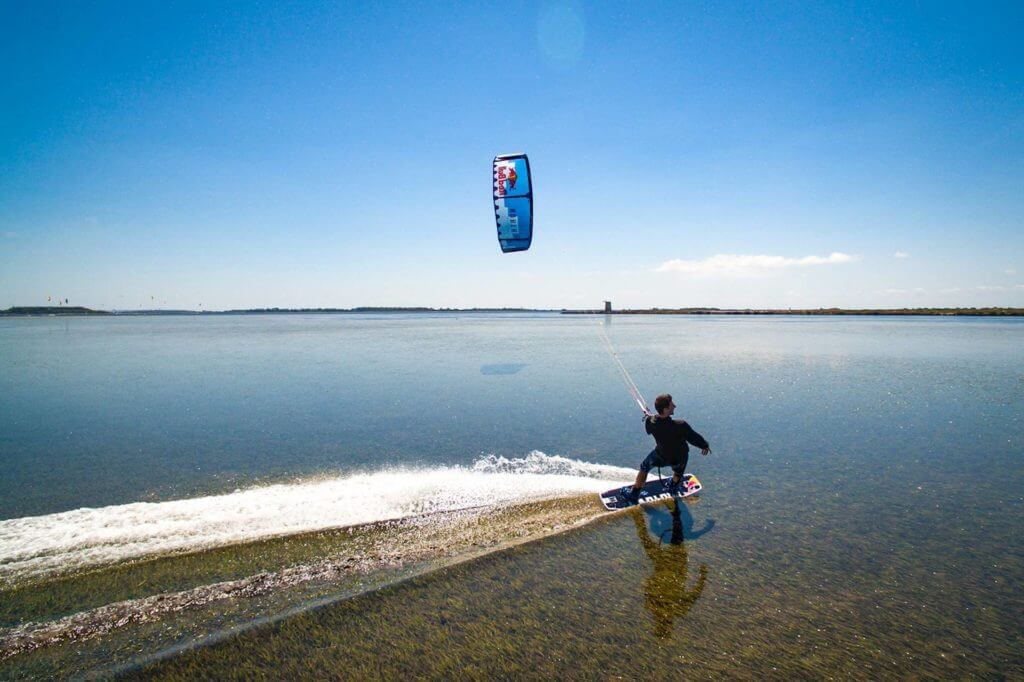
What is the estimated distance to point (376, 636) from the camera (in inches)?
165

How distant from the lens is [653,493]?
746 centimetres

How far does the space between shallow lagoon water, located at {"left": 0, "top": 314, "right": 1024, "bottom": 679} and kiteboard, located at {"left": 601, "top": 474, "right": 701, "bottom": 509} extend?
310 millimetres

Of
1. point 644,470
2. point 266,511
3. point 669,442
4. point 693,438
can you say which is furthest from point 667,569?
point 266,511

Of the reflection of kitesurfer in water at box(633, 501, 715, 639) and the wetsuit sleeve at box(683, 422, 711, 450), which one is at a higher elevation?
the wetsuit sleeve at box(683, 422, 711, 450)

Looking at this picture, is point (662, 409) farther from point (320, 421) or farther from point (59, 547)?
point (320, 421)

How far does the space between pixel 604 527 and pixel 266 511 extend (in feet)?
16.1

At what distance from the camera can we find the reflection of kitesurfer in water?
4621 millimetres

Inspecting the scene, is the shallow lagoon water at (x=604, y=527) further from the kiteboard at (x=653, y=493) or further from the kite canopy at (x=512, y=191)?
the kite canopy at (x=512, y=191)

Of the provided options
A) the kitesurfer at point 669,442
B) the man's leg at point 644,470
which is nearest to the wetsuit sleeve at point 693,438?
the kitesurfer at point 669,442

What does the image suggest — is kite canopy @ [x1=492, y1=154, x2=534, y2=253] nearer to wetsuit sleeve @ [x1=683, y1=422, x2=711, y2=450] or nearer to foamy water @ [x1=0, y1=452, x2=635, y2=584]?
foamy water @ [x1=0, y1=452, x2=635, y2=584]

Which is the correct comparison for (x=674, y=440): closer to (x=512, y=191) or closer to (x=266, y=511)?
(x=266, y=511)

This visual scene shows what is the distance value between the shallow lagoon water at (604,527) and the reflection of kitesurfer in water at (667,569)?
30 mm

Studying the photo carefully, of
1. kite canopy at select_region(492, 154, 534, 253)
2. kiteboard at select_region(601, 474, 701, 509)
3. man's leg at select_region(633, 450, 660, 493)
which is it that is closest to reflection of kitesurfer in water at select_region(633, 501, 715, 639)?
kiteboard at select_region(601, 474, 701, 509)

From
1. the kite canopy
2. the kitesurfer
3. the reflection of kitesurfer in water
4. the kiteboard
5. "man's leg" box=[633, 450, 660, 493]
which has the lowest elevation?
the reflection of kitesurfer in water
